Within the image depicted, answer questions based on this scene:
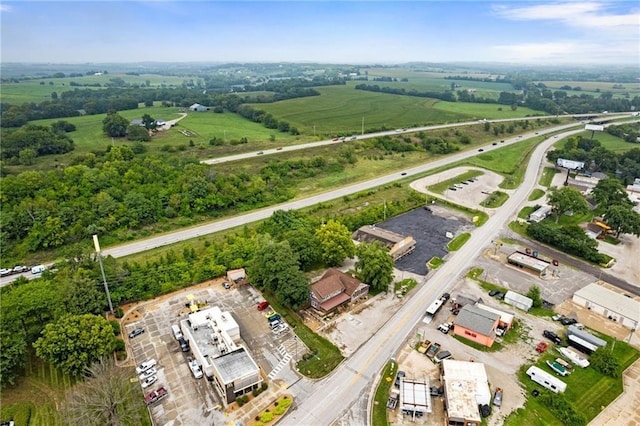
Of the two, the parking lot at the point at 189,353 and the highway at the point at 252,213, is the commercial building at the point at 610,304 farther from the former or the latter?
the highway at the point at 252,213

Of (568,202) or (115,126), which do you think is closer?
(568,202)

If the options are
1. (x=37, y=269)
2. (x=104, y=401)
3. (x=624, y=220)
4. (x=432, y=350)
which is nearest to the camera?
(x=104, y=401)

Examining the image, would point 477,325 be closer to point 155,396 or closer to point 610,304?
point 610,304

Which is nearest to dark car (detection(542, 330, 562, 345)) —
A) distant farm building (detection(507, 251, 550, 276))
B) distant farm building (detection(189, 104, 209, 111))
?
distant farm building (detection(507, 251, 550, 276))

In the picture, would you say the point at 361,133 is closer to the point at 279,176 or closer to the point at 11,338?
the point at 279,176

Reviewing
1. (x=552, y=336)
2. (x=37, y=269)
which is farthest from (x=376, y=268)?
(x=37, y=269)

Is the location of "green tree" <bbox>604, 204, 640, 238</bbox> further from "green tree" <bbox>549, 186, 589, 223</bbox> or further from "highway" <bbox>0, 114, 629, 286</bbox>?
"highway" <bbox>0, 114, 629, 286</bbox>

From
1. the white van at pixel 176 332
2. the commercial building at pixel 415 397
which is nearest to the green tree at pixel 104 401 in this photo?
the white van at pixel 176 332
